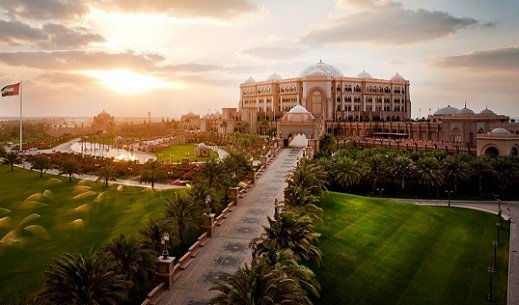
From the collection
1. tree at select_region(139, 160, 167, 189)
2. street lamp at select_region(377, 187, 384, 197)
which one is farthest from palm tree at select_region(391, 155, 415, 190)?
tree at select_region(139, 160, 167, 189)

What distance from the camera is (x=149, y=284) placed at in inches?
870

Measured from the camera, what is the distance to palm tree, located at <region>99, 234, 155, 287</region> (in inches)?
803

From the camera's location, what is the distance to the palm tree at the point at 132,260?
20.4 m

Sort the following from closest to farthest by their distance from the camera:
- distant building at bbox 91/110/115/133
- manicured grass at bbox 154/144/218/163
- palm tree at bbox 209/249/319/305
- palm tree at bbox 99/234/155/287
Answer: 1. palm tree at bbox 209/249/319/305
2. palm tree at bbox 99/234/155/287
3. manicured grass at bbox 154/144/218/163
4. distant building at bbox 91/110/115/133

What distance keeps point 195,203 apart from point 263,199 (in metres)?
8.38

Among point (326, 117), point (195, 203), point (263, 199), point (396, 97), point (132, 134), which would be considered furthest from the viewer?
point (132, 134)

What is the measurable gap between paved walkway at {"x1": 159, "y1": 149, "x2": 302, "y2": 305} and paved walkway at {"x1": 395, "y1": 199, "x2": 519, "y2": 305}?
15893mm

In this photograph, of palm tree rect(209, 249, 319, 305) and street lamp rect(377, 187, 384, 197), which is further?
street lamp rect(377, 187, 384, 197)

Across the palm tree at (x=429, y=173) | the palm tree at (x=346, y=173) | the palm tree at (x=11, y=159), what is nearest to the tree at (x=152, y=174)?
the palm tree at (x=346, y=173)

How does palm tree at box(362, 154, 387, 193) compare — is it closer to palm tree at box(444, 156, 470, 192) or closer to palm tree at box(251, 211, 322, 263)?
palm tree at box(444, 156, 470, 192)

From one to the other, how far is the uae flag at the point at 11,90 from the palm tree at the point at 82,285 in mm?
72849

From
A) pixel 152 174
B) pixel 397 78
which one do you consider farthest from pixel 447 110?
pixel 152 174

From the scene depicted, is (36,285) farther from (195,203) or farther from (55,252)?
(195,203)

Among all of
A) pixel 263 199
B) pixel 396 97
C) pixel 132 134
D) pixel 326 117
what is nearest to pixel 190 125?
pixel 132 134
